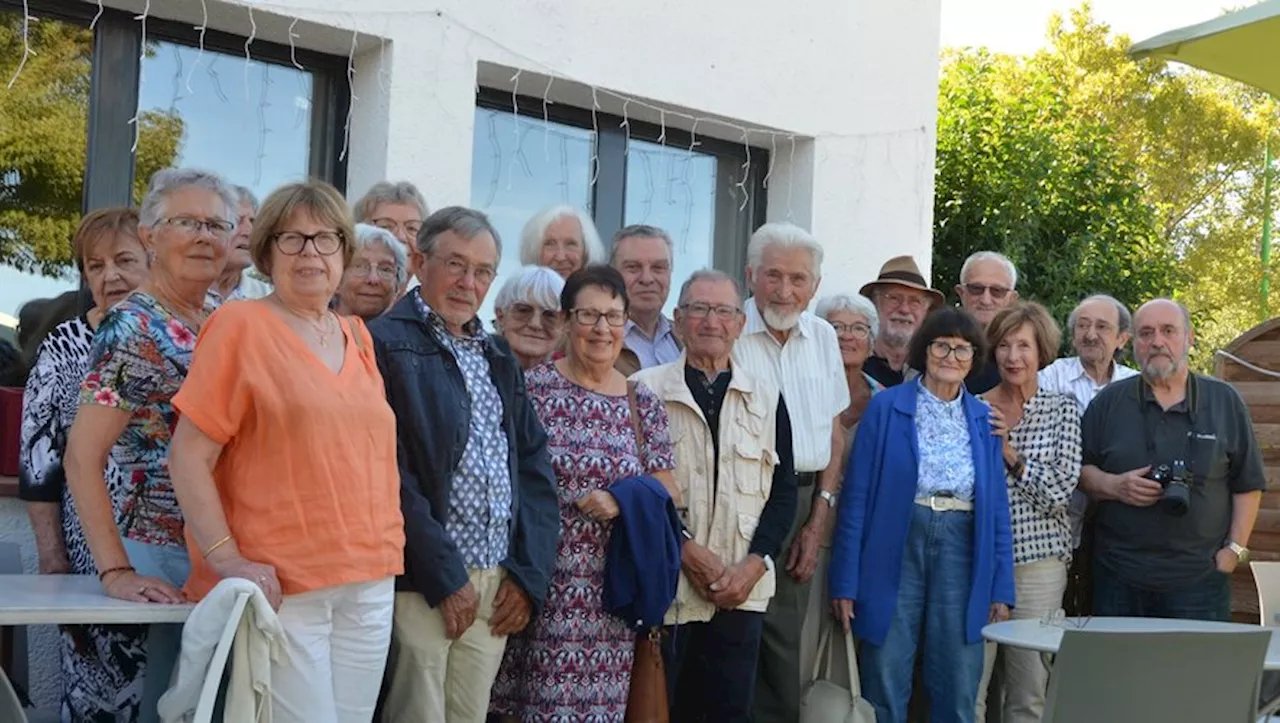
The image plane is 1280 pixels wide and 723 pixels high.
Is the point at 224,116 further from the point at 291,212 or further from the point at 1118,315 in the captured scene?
the point at 1118,315

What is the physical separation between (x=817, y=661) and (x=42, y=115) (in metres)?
3.56

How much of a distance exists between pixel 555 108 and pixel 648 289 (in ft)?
5.81

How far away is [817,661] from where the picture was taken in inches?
199

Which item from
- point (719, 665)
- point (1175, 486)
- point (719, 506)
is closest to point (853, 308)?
point (719, 506)

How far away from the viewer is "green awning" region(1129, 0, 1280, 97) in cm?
521

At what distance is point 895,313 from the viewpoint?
6012 millimetres

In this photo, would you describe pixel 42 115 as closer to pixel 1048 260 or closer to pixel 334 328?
pixel 334 328

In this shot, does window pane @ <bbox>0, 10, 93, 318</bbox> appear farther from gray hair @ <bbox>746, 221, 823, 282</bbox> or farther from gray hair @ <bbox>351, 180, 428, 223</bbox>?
gray hair @ <bbox>746, 221, 823, 282</bbox>

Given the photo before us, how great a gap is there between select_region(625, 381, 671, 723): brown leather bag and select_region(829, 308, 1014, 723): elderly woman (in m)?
1.01

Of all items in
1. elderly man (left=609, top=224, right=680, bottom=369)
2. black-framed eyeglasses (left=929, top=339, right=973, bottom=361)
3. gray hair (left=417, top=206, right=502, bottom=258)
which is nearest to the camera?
gray hair (left=417, top=206, right=502, bottom=258)

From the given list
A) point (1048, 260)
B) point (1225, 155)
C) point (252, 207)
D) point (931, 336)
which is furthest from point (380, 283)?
point (1225, 155)

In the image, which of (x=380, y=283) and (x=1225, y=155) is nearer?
(x=380, y=283)

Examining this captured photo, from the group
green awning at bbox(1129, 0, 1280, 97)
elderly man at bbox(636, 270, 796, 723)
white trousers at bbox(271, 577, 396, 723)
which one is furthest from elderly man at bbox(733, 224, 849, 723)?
white trousers at bbox(271, 577, 396, 723)

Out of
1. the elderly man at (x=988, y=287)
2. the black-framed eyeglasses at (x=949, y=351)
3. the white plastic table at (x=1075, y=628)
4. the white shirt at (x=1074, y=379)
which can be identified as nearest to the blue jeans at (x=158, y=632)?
the white plastic table at (x=1075, y=628)
